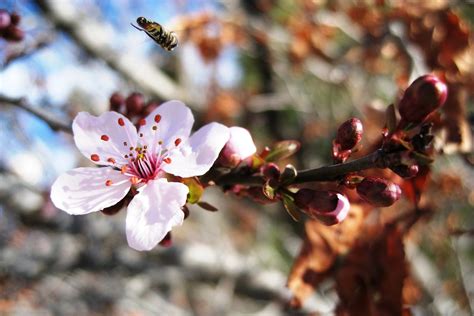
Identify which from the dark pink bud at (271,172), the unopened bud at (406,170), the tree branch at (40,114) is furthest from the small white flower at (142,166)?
the unopened bud at (406,170)

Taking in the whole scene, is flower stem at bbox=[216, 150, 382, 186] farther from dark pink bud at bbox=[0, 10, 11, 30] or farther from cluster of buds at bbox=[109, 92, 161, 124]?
dark pink bud at bbox=[0, 10, 11, 30]

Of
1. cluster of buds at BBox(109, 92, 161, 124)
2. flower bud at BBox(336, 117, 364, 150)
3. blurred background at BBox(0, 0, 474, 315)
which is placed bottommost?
blurred background at BBox(0, 0, 474, 315)

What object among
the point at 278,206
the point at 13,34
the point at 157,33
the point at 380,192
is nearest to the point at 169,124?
the point at 157,33

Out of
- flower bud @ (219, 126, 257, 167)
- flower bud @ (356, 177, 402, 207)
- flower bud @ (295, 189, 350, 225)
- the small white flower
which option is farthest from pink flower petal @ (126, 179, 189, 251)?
flower bud @ (356, 177, 402, 207)

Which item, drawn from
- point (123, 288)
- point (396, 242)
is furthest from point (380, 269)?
point (123, 288)

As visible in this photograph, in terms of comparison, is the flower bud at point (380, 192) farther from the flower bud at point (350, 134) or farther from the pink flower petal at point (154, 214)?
the pink flower petal at point (154, 214)

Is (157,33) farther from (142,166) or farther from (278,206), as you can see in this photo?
(278,206)

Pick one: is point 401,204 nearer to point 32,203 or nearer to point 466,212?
point 466,212
